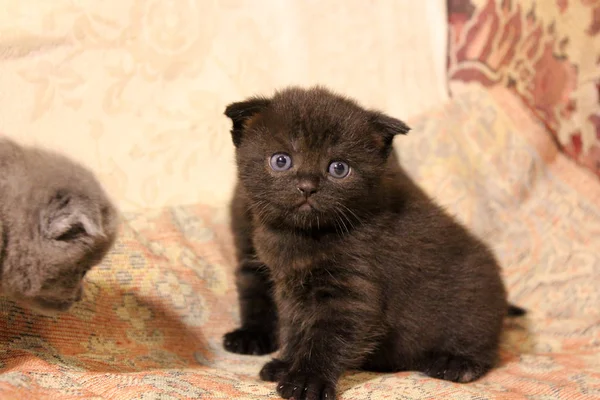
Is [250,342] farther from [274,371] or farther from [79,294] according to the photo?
[79,294]

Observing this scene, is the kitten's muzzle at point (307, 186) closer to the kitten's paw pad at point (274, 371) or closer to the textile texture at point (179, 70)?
the kitten's paw pad at point (274, 371)

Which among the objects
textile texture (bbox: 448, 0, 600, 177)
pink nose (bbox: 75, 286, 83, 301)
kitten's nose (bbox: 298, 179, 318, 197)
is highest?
textile texture (bbox: 448, 0, 600, 177)

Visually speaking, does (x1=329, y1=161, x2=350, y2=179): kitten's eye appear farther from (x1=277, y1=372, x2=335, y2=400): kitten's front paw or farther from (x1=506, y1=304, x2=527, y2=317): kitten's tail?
(x1=506, y1=304, x2=527, y2=317): kitten's tail

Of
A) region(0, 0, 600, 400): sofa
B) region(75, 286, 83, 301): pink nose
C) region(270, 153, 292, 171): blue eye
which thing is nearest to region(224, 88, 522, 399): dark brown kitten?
region(270, 153, 292, 171): blue eye

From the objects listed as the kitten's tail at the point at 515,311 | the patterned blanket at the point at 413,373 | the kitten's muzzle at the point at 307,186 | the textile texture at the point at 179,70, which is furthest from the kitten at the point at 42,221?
the kitten's tail at the point at 515,311

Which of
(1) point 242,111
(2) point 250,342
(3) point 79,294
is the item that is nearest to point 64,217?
(3) point 79,294

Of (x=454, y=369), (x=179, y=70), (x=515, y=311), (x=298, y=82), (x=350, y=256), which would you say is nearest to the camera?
(x=350, y=256)

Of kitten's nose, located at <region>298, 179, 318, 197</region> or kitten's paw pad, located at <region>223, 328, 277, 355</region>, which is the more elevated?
kitten's nose, located at <region>298, 179, 318, 197</region>

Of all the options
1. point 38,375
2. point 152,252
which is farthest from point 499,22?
point 38,375
